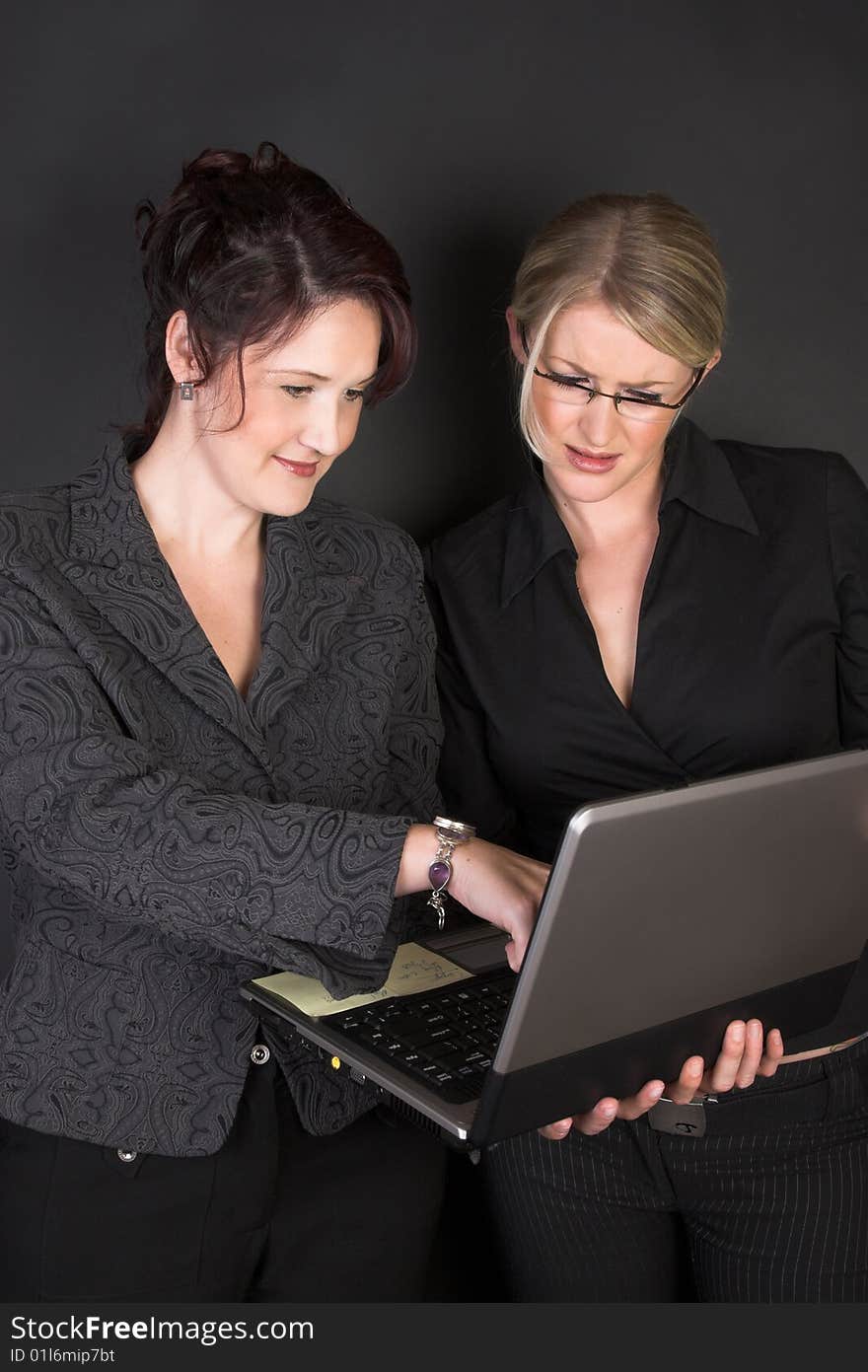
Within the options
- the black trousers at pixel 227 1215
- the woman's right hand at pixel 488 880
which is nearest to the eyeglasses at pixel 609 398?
the woman's right hand at pixel 488 880

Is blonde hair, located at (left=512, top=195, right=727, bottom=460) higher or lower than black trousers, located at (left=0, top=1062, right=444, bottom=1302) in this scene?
higher

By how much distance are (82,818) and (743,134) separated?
1.75m

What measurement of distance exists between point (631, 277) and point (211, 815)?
0.93m

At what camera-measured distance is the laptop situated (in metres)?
1.29

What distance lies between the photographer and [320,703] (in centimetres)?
184

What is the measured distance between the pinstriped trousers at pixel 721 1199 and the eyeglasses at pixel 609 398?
88 cm

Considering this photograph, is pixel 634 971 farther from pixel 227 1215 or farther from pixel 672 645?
pixel 672 645

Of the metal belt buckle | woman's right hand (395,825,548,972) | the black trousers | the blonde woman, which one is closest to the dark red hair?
the blonde woman

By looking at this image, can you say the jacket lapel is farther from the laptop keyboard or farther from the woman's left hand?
the woman's left hand

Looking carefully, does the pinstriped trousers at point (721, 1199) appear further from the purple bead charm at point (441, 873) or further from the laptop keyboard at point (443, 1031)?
the purple bead charm at point (441, 873)

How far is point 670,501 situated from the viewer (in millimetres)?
2180

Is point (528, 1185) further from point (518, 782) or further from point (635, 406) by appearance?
point (635, 406)

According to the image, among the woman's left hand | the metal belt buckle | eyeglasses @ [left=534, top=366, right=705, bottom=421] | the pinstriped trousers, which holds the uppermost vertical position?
eyeglasses @ [left=534, top=366, right=705, bottom=421]

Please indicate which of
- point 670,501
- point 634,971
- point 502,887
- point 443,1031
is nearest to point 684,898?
point 634,971
